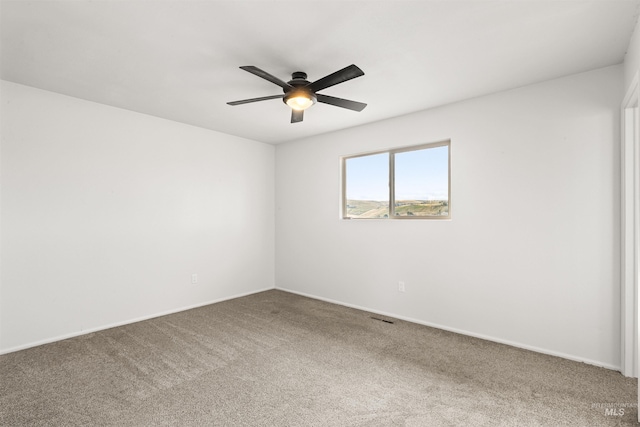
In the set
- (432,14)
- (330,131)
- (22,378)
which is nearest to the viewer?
(432,14)

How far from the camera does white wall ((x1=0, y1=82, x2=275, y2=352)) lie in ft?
9.57

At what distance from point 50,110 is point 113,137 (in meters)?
0.57

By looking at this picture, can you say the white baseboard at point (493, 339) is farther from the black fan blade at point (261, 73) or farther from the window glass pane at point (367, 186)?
the black fan blade at point (261, 73)

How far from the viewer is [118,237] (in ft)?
11.7

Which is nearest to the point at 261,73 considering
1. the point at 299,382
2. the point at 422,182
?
the point at 299,382

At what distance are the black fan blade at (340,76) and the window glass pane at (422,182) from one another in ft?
6.12

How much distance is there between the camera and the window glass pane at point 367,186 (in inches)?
163

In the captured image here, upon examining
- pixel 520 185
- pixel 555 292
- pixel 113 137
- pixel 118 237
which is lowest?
pixel 555 292

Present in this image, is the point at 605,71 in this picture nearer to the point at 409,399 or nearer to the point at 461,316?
the point at 461,316

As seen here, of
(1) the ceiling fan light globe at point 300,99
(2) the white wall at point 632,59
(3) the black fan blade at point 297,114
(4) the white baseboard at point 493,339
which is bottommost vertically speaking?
(4) the white baseboard at point 493,339

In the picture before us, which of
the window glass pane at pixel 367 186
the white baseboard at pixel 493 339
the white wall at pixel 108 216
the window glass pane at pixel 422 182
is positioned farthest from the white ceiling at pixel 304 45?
the white baseboard at pixel 493 339

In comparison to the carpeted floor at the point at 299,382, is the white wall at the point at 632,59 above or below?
above

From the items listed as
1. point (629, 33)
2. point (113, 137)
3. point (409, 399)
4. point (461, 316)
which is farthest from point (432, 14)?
point (113, 137)

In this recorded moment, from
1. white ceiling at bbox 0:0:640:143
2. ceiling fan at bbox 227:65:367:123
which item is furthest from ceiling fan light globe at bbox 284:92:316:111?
white ceiling at bbox 0:0:640:143
